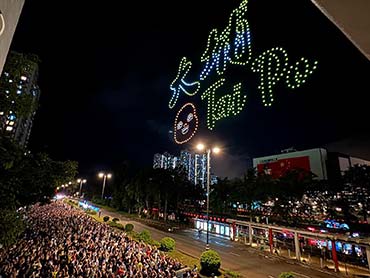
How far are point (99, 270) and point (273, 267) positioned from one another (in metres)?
14.5

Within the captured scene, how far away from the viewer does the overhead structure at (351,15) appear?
57.7 inches

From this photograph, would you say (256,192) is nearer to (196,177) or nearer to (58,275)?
(58,275)

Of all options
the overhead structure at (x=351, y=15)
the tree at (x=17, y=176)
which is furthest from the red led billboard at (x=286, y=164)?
the overhead structure at (x=351, y=15)

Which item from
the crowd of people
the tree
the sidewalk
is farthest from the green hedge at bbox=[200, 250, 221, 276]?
the tree

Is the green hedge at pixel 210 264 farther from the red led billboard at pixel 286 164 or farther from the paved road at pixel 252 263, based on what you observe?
the red led billboard at pixel 286 164

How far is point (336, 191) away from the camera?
3156 cm

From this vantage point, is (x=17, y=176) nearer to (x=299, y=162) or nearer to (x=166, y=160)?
(x=299, y=162)

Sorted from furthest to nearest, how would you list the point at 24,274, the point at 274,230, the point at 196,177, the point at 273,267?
the point at 196,177 < the point at 274,230 < the point at 273,267 < the point at 24,274

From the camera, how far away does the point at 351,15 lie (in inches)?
61.9

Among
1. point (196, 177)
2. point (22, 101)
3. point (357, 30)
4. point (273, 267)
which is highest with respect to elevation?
point (196, 177)

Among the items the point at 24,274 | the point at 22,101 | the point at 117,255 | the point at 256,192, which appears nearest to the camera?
the point at 22,101

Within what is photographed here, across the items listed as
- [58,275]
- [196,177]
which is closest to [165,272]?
[58,275]

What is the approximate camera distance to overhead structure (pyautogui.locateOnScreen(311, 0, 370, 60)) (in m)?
1.47

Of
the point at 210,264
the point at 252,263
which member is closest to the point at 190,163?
the point at 252,263
